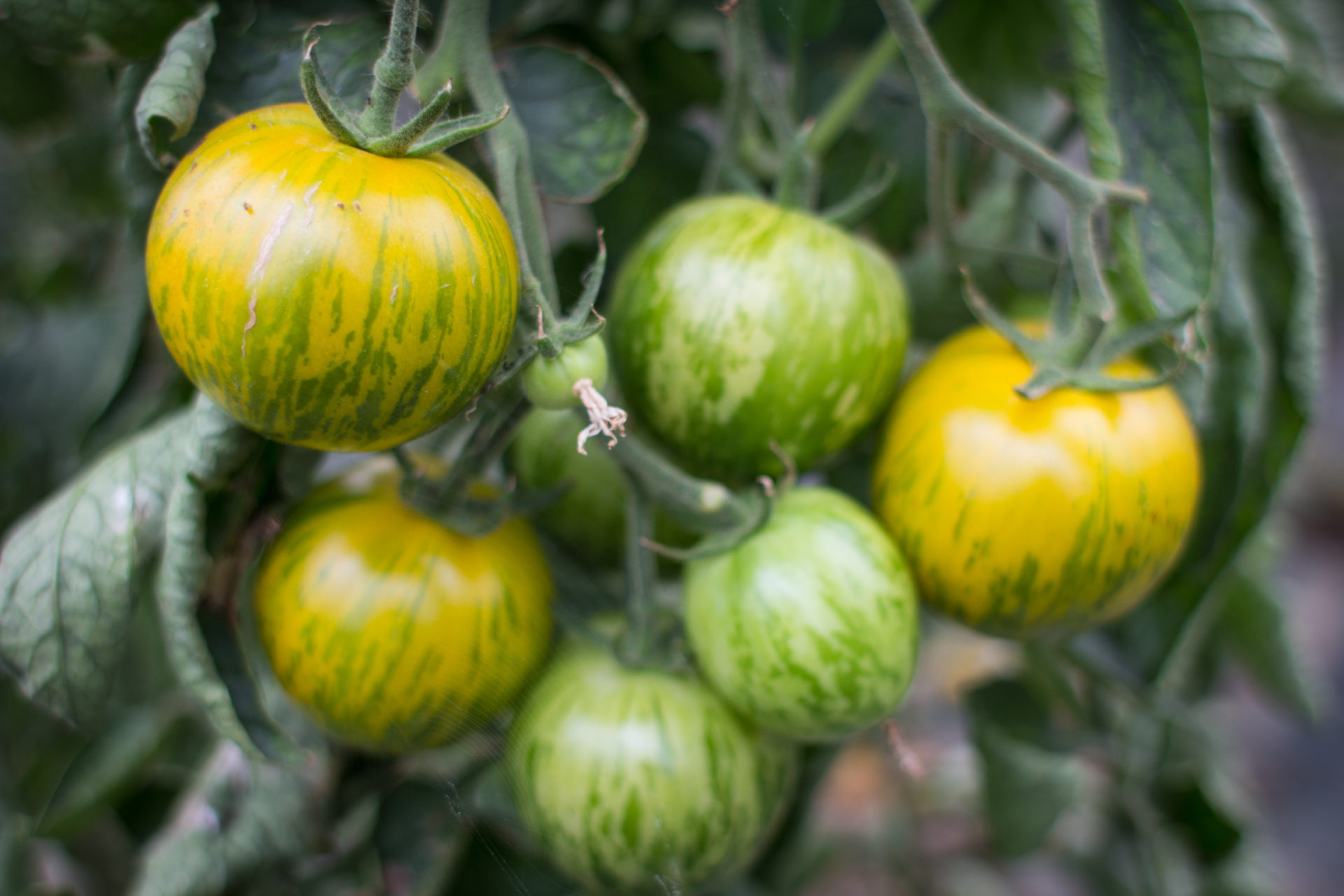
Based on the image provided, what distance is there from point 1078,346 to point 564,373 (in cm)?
35

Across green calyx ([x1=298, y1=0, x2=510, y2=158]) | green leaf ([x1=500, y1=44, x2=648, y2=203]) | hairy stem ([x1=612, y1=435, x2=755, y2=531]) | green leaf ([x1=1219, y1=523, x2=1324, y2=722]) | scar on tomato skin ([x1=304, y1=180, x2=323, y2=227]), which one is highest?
green calyx ([x1=298, y1=0, x2=510, y2=158])

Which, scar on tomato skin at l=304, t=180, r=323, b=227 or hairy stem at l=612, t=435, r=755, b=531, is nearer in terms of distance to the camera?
scar on tomato skin at l=304, t=180, r=323, b=227

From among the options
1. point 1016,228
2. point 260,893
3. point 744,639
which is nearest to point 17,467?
point 260,893

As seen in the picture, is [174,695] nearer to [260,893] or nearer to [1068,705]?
[260,893]

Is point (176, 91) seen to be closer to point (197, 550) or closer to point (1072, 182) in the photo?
point (197, 550)

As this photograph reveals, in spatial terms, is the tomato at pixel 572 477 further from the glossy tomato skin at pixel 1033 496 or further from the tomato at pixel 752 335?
the glossy tomato skin at pixel 1033 496

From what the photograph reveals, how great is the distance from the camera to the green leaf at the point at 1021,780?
0.86m

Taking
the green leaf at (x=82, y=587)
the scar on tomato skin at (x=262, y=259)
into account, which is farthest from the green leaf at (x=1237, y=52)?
the green leaf at (x=82, y=587)

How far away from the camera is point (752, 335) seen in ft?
1.82

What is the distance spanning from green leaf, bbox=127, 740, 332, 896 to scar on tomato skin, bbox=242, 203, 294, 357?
402 mm

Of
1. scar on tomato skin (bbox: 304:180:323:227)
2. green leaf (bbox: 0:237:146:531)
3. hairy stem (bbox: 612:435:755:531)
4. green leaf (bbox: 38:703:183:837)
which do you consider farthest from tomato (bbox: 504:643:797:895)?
green leaf (bbox: 0:237:146:531)

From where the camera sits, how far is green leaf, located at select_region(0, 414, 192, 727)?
0.55 meters

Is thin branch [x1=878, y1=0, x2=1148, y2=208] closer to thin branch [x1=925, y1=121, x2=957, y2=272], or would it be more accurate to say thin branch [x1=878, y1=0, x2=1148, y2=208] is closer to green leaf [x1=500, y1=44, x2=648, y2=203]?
thin branch [x1=925, y1=121, x2=957, y2=272]

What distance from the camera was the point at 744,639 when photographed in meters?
0.53
